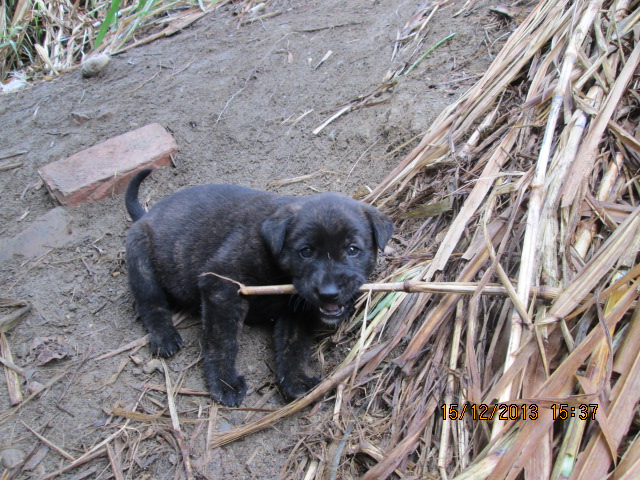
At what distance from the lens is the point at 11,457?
3.43 meters

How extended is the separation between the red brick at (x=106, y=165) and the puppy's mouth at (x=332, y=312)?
2857mm

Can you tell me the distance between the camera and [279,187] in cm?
554

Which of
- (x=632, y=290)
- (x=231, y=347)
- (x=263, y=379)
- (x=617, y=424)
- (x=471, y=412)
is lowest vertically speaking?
(x=263, y=379)

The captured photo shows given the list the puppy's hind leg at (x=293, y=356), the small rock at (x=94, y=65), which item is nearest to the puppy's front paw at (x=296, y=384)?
the puppy's hind leg at (x=293, y=356)

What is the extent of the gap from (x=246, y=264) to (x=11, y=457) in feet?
6.47

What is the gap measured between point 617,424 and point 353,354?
1.72 metres

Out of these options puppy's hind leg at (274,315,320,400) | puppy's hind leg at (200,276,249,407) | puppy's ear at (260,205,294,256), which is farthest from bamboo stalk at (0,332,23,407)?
puppy's ear at (260,205,294,256)

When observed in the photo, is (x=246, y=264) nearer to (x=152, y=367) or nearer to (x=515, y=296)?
(x=152, y=367)

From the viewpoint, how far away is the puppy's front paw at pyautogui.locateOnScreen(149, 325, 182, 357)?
4.22 meters

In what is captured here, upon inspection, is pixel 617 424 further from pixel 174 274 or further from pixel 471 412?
Result: pixel 174 274

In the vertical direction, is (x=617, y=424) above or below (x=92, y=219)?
above

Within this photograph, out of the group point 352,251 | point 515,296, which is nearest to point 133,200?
point 352,251

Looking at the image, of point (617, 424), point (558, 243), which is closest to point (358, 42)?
point (558, 243)

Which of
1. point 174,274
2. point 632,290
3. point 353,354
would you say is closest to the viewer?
point 632,290
